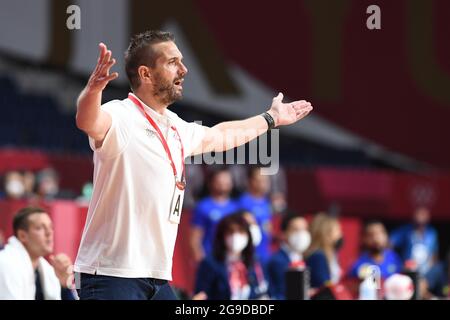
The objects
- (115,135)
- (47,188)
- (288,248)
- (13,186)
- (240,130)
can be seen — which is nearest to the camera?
(115,135)

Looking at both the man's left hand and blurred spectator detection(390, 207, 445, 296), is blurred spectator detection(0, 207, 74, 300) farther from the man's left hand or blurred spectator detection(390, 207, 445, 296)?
blurred spectator detection(390, 207, 445, 296)

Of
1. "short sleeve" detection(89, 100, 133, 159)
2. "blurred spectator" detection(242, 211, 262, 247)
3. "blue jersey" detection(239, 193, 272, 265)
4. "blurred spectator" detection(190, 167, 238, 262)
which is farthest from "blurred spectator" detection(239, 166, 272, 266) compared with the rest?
"short sleeve" detection(89, 100, 133, 159)

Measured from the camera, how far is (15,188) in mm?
11094

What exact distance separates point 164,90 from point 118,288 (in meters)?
0.86

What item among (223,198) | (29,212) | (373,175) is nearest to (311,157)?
(373,175)

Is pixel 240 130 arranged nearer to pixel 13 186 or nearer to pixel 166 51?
pixel 166 51

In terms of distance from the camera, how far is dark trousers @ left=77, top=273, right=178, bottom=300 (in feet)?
14.2

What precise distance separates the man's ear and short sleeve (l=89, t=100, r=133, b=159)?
0.20 meters

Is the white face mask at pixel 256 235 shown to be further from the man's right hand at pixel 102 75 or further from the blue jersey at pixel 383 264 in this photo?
the man's right hand at pixel 102 75

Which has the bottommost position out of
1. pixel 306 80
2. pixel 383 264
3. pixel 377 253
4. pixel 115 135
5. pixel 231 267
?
pixel 383 264

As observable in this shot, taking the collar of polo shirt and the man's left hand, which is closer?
the collar of polo shirt

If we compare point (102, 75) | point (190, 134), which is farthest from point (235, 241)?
point (102, 75)
